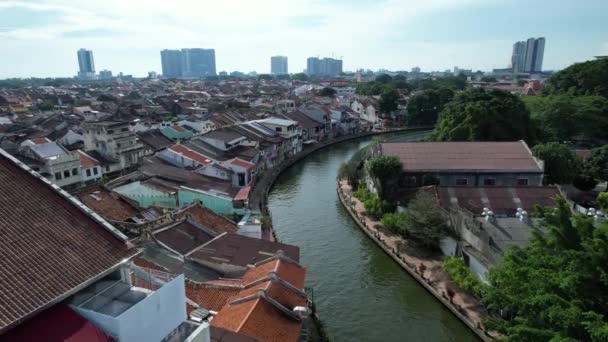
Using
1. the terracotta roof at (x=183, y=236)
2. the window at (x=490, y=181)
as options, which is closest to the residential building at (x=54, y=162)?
the terracotta roof at (x=183, y=236)

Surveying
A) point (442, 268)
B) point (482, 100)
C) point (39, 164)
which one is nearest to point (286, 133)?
point (482, 100)

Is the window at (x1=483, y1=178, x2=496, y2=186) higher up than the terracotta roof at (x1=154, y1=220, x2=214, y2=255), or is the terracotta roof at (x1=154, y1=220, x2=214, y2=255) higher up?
the terracotta roof at (x1=154, y1=220, x2=214, y2=255)

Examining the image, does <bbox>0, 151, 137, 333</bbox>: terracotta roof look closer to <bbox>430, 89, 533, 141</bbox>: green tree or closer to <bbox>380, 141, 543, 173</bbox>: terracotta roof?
<bbox>380, 141, 543, 173</bbox>: terracotta roof

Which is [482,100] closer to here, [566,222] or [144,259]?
[566,222]

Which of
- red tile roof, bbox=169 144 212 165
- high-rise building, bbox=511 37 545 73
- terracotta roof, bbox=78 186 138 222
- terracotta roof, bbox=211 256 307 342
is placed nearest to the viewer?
terracotta roof, bbox=211 256 307 342

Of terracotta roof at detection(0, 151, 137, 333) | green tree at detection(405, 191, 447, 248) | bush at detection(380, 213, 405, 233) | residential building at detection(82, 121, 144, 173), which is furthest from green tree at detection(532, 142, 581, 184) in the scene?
residential building at detection(82, 121, 144, 173)

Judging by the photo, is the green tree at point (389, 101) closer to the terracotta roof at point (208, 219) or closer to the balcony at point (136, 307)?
the terracotta roof at point (208, 219)
